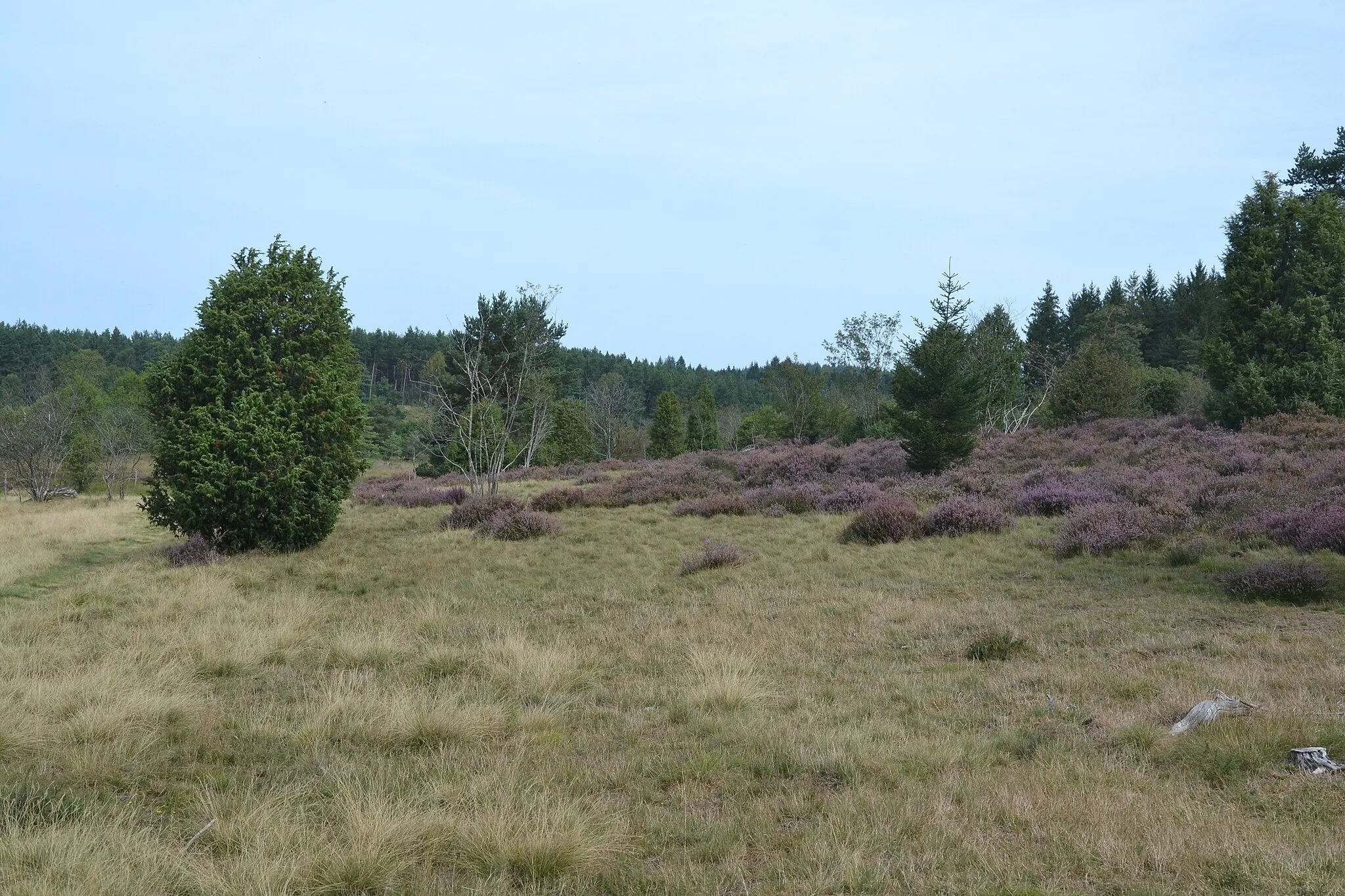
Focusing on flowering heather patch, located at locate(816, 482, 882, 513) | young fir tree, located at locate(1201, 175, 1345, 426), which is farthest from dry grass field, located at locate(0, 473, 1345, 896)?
young fir tree, located at locate(1201, 175, 1345, 426)

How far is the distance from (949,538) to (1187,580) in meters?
4.22

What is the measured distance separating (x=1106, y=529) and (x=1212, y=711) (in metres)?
8.19

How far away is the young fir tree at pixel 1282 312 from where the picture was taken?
2358 cm

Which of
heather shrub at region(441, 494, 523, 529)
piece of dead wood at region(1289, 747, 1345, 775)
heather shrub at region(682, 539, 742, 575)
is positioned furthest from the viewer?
heather shrub at region(441, 494, 523, 529)

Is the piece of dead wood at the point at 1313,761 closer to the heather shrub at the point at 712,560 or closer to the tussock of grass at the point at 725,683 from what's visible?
the tussock of grass at the point at 725,683

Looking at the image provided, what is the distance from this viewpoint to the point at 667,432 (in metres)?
51.8

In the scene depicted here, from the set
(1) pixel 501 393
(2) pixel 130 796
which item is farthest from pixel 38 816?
(1) pixel 501 393

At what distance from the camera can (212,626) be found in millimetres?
9312

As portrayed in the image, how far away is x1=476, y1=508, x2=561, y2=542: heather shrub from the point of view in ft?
55.5

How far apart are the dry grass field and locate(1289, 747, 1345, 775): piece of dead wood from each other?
114 millimetres

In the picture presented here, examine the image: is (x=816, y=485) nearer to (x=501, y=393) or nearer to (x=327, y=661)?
(x=327, y=661)

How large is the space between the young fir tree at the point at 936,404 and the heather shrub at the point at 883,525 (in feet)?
24.1

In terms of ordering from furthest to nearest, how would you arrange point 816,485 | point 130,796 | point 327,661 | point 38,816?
point 816,485 → point 327,661 → point 130,796 → point 38,816

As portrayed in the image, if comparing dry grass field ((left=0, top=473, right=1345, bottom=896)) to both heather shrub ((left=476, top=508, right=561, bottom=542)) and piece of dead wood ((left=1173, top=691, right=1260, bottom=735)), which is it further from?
heather shrub ((left=476, top=508, right=561, bottom=542))
